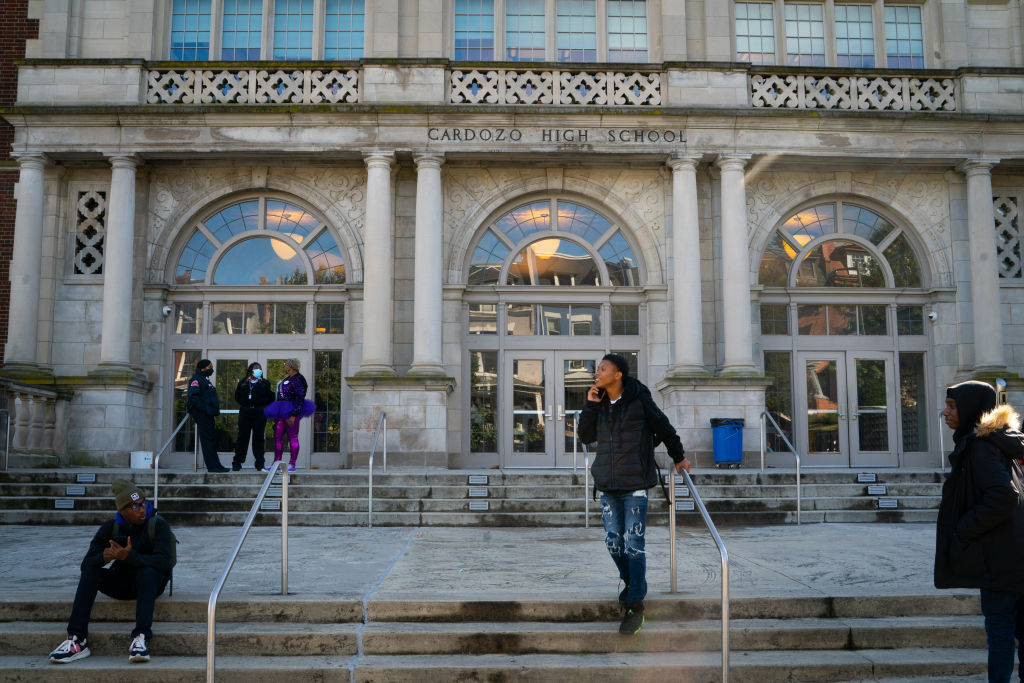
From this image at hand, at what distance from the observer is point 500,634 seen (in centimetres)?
657

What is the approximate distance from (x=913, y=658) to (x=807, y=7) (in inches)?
614

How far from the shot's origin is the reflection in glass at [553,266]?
59.1 ft

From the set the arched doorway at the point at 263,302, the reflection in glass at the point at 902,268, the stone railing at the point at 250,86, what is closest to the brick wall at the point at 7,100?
the arched doorway at the point at 263,302

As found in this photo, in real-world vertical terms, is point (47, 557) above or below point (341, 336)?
below

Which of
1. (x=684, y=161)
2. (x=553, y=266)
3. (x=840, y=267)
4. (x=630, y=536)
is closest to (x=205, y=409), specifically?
(x=553, y=266)

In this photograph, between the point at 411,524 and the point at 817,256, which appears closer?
the point at 411,524

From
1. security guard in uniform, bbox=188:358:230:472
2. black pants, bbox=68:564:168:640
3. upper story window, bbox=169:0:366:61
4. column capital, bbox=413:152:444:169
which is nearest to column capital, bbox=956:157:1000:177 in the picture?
column capital, bbox=413:152:444:169

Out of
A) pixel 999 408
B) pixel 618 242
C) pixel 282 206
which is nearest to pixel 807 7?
pixel 618 242

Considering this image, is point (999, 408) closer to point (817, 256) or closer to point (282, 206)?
point (817, 256)

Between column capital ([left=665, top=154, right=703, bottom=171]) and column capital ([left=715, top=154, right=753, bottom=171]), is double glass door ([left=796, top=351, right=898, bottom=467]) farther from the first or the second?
column capital ([left=665, top=154, right=703, bottom=171])

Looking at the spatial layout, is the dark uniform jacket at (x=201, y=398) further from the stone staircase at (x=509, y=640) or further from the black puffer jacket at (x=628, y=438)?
the black puffer jacket at (x=628, y=438)

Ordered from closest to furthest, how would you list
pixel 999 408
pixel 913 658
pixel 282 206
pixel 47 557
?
pixel 999 408 → pixel 913 658 → pixel 47 557 → pixel 282 206

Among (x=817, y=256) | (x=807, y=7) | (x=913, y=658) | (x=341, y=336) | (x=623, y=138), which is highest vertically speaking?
(x=807, y=7)

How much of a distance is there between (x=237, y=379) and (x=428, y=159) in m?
5.66
